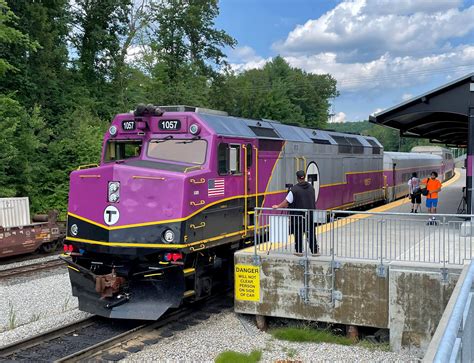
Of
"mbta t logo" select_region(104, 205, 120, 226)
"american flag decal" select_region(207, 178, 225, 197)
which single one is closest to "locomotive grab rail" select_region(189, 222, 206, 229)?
"american flag decal" select_region(207, 178, 225, 197)

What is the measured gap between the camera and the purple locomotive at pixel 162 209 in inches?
343

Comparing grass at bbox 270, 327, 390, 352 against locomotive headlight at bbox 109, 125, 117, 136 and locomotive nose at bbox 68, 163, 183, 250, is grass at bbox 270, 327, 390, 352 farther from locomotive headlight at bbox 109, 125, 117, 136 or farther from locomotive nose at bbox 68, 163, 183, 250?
locomotive headlight at bbox 109, 125, 117, 136

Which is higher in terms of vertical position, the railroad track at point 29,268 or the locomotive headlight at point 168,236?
the locomotive headlight at point 168,236

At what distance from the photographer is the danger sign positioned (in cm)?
943

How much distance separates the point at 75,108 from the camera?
26797 mm

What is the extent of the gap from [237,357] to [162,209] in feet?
9.14

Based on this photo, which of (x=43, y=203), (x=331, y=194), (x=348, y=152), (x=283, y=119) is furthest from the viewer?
(x=283, y=119)

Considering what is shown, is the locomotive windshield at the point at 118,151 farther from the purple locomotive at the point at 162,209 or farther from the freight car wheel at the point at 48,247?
the freight car wheel at the point at 48,247

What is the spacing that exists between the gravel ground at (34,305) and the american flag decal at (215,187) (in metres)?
3.48

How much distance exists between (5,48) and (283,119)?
46711mm

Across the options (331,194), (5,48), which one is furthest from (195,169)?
(5,48)

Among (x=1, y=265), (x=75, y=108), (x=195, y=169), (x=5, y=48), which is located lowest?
(x=1, y=265)

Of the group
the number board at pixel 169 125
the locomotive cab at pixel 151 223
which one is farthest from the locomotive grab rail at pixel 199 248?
the number board at pixel 169 125

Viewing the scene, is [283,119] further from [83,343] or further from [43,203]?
[83,343]
